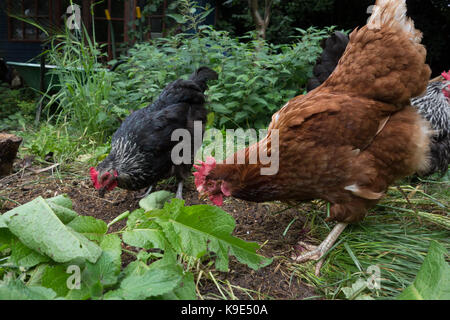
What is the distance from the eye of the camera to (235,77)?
4180 millimetres

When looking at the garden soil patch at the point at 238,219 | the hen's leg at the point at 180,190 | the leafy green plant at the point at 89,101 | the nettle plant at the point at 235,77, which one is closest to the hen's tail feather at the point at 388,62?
the garden soil patch at the point at 238,219

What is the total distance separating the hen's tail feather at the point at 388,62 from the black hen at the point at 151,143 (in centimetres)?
141

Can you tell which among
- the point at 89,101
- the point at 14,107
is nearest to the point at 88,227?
the point at 89,101

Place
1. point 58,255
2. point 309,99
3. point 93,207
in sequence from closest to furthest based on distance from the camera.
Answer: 1. point 58,255
2. point 309,99
3. point 93,207

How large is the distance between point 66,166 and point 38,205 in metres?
1.94

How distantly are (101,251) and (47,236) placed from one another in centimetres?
23

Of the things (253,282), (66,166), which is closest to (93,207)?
(66,166)

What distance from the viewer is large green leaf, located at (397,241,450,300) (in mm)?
1295

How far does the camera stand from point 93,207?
8.86 feet

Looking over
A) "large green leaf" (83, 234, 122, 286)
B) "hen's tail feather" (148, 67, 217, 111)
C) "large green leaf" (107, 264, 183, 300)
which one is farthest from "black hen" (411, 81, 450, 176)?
"large green leaf" (83, 234, 122, 286)

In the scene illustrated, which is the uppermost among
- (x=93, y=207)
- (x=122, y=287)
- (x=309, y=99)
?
(x=309, y=99)

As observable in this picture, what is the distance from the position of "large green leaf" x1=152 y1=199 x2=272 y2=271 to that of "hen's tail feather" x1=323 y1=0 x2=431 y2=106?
1.19m

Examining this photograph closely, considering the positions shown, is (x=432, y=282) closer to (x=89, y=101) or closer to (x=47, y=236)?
(x=47, y=236)
